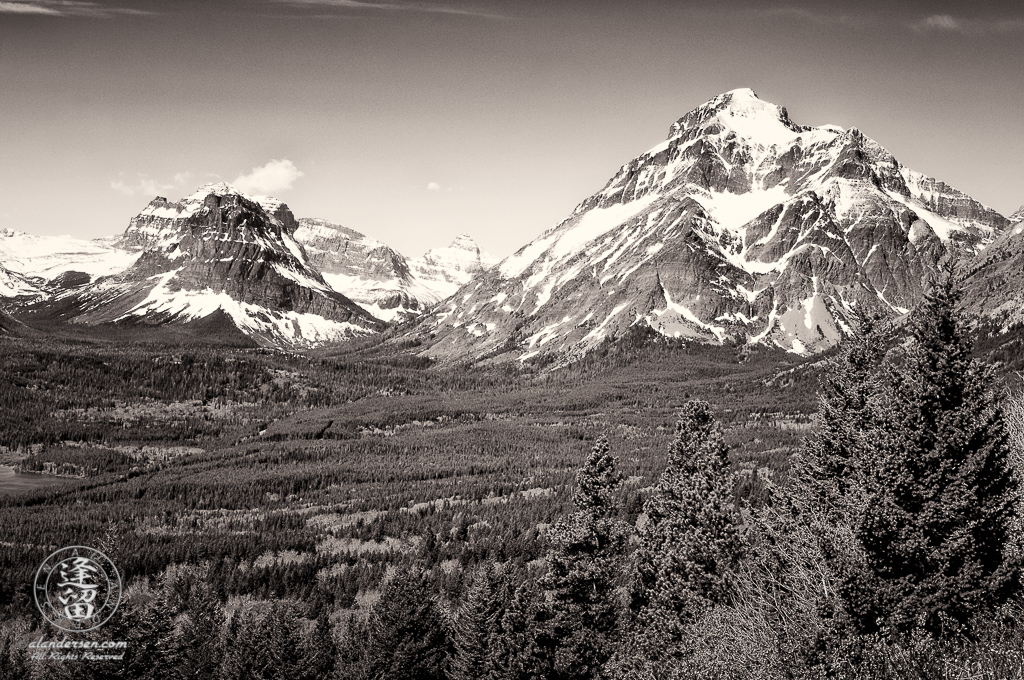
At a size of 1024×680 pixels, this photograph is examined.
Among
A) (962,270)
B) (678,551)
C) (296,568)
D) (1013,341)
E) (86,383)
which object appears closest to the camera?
(962,270)

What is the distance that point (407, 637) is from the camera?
130 ft

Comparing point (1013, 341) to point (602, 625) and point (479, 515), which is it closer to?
point (479, 515)

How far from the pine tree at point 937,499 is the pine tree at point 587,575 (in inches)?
589

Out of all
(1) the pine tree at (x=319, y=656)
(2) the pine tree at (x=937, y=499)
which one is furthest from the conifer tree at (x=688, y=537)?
(1) the pine tree at (x=319, y=656)

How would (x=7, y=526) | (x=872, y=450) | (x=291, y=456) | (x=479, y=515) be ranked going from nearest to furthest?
(x=872, y=450)
(x=7, y=526)
(x=479, y=515)
(x=291, y=456)

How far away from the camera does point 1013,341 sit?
159 metres

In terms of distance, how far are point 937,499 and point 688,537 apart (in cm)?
1306

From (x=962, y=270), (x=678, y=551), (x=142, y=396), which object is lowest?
(x=678, y=551)

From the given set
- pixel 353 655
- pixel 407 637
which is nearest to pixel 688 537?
pixel 407 637

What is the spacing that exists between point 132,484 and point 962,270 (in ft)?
356

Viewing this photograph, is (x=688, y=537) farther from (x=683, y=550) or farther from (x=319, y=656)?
(x=319, y=656)

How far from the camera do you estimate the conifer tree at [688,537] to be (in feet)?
103

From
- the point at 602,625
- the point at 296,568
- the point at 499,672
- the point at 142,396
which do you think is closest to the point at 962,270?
the point at 602,625

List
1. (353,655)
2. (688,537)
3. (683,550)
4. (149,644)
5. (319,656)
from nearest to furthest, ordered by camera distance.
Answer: (149,644), (683,550), (688,537), (319,656), (353,655)
